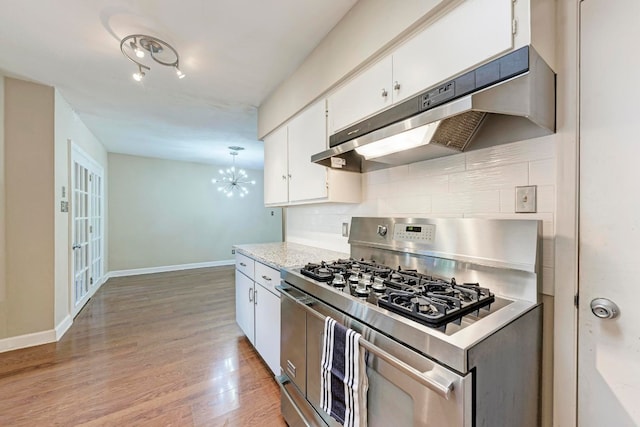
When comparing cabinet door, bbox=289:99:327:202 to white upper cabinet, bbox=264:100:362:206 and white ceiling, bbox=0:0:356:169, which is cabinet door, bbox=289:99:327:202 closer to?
white upper cabinet, bbox=264:100:362:206

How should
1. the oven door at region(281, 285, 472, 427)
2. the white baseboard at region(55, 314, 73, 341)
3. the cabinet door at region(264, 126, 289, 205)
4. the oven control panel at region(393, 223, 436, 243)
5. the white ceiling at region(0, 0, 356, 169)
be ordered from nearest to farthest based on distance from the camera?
1. the oven door at region(281, 285, 472, 427)
2. the oven control panel at region(393, 223, 436, 243)
3. the white ceiling at region(0, 0, 356, 169)
4. the cabinet door at region(264, 126, 289, 205)
5. the white baseboard at region(55, 314, 73, 341)

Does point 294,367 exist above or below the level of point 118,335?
above

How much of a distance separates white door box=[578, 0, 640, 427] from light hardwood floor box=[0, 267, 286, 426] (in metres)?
1.54

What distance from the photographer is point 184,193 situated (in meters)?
5.96

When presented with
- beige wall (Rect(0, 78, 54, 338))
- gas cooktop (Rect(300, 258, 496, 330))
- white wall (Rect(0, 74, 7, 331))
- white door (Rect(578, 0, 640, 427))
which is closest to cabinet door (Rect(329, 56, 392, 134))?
white door (Rect(578, 0, 640, 427))

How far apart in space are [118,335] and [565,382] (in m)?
3.50

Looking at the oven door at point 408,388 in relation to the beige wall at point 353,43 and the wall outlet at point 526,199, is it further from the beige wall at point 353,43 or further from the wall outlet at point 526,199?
the beige wall at point 353,43

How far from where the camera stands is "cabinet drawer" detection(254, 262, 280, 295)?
1879 mm

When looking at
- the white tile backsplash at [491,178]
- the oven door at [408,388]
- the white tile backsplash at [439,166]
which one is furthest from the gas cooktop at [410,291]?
the white tile backsplash at [439,166]

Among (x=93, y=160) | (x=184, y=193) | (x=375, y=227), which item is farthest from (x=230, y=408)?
(x=184, y=193)

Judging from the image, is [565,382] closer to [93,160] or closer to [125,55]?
[125,55]

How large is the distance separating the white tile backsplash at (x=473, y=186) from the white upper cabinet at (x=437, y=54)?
1.42 feet

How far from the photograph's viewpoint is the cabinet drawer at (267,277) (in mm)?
1879

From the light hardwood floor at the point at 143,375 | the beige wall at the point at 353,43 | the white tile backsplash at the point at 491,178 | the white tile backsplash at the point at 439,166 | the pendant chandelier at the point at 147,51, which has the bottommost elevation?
the light hardwood floor at the point at 143,375
